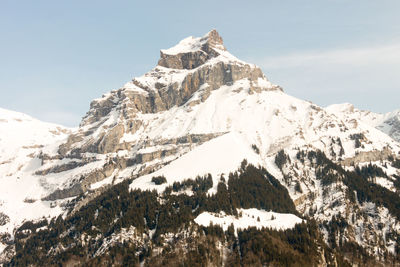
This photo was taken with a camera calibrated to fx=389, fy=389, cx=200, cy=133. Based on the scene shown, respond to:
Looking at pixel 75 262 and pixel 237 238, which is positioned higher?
pixel 237 238

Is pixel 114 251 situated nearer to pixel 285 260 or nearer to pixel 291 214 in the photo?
pixel 285 260

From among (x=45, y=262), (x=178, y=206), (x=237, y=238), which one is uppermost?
(x=178, y=206)

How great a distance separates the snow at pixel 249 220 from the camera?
182 metres

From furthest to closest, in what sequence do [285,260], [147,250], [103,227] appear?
[103,227] → [147,250] → [285,260]

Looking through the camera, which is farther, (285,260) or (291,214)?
(291,214)

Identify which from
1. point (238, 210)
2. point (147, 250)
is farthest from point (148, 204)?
point (238, 210)

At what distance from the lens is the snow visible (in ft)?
597

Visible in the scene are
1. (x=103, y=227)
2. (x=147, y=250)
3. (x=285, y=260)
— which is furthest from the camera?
(x=103, y=227)

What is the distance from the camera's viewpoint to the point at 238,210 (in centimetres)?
19712

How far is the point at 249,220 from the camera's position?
18975 cm

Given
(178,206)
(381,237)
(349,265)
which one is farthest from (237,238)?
(381,237)

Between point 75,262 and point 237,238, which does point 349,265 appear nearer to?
point 237,238

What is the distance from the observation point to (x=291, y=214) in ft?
654

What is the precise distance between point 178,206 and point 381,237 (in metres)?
104
